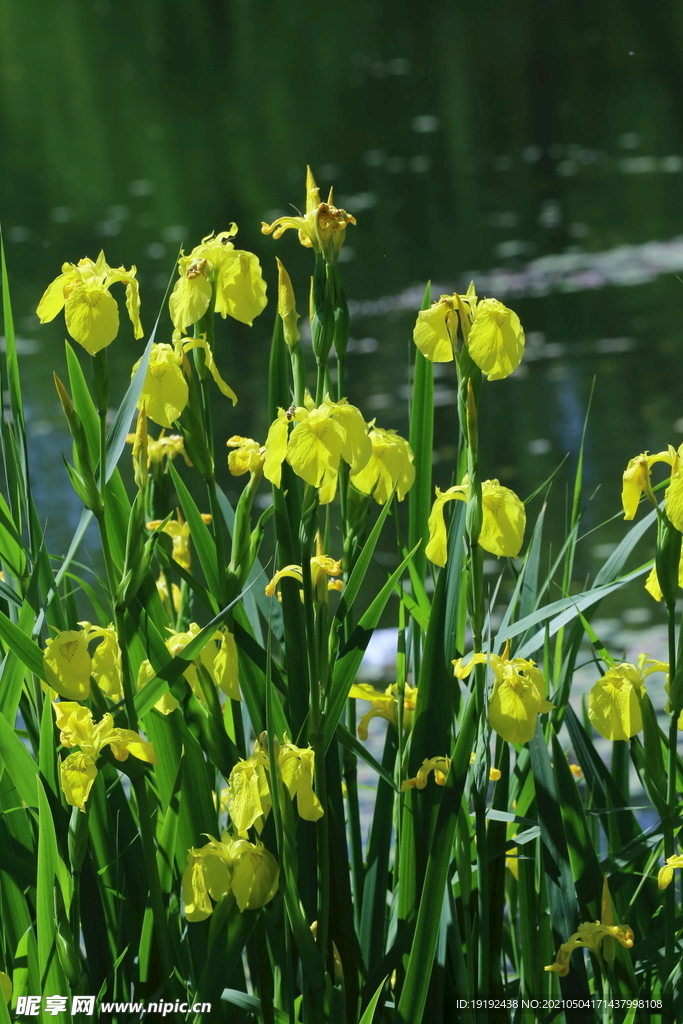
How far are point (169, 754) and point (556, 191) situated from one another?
4.28m

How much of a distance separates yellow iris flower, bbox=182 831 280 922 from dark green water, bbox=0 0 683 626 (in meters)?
0.47

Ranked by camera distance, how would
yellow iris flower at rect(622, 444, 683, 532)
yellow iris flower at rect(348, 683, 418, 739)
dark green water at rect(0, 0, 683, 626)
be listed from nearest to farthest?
yellow iris flower at rect(622, 444, 683, 532) < yellow iris flower at rect(348, 683, 418, 739) < dark green water at rect(0, 0, 683, 626)

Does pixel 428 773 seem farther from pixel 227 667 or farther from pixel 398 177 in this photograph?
pixel 398 177

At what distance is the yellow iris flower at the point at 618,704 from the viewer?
0.53 metres

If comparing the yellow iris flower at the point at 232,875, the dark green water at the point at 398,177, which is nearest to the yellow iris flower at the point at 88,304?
the yellow iris flower at the point at 232,875

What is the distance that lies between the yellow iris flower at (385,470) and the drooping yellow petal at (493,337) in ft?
0.28

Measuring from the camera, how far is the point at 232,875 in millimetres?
488

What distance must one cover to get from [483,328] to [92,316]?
19 cm

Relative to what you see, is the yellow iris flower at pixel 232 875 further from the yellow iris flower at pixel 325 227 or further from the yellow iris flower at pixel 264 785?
the yellow iris flower at pixel 325 227

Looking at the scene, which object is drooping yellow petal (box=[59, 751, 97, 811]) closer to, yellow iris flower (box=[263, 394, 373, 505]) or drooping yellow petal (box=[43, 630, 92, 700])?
drooping yellow petal (box=[43, 630, 92, 700])

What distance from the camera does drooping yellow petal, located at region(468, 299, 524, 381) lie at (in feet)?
1.57

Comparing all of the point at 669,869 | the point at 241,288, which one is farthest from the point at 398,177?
the point at 669,869

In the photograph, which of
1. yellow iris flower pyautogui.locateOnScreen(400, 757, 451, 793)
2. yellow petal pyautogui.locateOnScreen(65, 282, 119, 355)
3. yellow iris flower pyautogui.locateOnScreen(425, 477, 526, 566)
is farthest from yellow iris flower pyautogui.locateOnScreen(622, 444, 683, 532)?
yellow petal pyautogui.locateOnScreen(65, 282, 119, 355)

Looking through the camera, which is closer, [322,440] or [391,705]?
[322,440]
